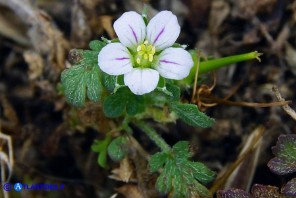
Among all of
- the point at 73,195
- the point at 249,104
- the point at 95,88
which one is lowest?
the point at 73,195

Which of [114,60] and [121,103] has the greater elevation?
[114,60]

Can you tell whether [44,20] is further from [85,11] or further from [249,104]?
[249,104]

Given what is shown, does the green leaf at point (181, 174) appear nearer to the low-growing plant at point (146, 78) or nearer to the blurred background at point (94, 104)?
the low-growing plant at point (146, 78)

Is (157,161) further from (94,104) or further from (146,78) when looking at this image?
(94,104)

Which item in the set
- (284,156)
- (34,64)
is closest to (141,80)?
(284,156)

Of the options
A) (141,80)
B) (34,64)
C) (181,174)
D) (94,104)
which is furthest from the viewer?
(34,64)

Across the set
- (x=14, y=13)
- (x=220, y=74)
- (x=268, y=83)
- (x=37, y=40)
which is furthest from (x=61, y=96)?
(x=268, y=83)

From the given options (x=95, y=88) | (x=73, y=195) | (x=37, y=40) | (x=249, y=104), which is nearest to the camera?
(x=95, y=88)
